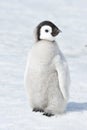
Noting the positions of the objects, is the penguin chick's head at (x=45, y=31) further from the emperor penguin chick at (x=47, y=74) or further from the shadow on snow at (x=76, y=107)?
the shadow on snow at (x=76, y=107)

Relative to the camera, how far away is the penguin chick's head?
6.25m

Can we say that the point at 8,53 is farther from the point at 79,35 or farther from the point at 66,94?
the point at 66,94

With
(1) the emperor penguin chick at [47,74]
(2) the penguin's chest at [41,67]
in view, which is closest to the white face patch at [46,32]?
(1) the emperor penguin chick at [47,74]

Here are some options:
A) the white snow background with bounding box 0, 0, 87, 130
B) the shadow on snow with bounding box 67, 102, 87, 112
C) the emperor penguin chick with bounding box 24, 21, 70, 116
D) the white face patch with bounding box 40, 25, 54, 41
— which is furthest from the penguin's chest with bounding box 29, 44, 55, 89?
the shadow on snow with bounding box 67, 102, 87, 112

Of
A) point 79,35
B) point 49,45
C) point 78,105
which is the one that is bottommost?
point 79,35

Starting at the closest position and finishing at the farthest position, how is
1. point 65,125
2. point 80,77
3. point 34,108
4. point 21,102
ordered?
point 65,125, point 34,108, point 21,102, point 80,77

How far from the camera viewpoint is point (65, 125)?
5.99 meters

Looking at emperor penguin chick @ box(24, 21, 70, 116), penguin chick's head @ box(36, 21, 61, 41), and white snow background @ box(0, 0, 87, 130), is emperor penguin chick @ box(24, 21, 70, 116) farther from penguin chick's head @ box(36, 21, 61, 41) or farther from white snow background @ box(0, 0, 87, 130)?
white snow background @ box(0, 0, 87, 130)

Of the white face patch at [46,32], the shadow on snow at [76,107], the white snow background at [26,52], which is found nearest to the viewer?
the white snow background at [26,52]

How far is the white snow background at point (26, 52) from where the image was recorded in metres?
6.11

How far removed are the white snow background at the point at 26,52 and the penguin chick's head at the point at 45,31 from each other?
0.75 meters

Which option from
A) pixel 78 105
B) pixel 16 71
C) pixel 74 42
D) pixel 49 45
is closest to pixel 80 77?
pixel 16 71

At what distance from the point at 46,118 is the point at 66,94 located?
30cm

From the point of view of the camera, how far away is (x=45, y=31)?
20.6ft
